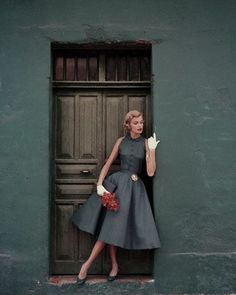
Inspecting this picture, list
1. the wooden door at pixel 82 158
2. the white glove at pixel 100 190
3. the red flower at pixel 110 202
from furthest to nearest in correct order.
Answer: the wooden door at pixel 82 158 < the white glove at pixel 100 190 < the red flower at pixel 110 202

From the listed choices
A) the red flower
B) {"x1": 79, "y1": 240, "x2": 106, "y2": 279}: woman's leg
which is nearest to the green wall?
{"x1": 79, "y1": 240, "x2": 106, "y2": 279}: woman's leg

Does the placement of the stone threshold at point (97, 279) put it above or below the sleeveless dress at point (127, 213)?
below

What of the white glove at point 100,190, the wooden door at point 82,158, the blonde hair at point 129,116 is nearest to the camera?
the white glove at point 100,190

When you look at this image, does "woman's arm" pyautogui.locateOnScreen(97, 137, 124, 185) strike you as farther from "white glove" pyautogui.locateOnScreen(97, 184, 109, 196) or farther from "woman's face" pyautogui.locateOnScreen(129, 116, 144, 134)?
"woman's face" pyautogui.locateOnScreen(129, 116, 144, 134)

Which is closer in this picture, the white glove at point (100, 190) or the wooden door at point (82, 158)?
the white glove at point (100, 190)

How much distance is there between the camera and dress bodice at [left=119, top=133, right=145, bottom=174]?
5.13 m

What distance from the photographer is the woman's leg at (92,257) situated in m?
5.05

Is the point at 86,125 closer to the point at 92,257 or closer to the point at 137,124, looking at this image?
the point at 137,124

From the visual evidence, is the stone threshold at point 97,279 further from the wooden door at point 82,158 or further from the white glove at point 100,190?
the white glove at point 100,190

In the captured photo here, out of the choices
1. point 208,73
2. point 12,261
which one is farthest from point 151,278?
point 208,73

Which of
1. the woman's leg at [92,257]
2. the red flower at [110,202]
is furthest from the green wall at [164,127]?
the red flower at [110,202]

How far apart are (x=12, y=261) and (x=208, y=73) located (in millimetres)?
3272

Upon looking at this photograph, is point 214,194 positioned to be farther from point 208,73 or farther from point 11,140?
point 11,140

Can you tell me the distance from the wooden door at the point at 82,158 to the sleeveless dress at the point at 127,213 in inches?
10.3
